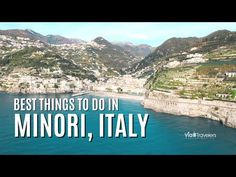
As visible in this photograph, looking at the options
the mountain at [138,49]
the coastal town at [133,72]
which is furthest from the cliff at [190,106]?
the mountain at [138,49]

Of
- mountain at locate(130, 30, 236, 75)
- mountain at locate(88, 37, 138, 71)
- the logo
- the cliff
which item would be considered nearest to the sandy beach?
the cliff

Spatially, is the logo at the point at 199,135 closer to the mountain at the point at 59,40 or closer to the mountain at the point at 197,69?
the mountain at the point at 197,69
